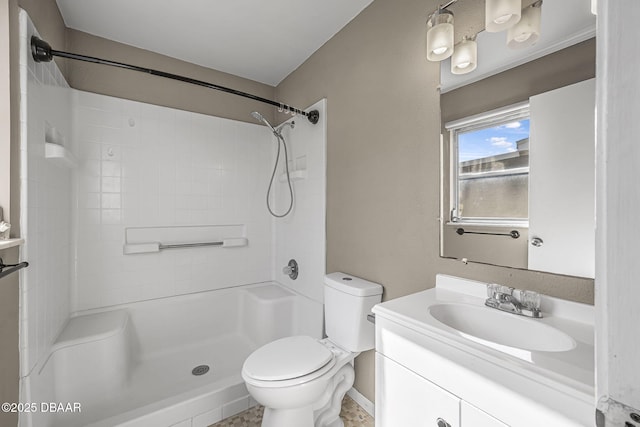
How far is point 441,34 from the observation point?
1.14m

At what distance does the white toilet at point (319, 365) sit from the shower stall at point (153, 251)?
0.39m

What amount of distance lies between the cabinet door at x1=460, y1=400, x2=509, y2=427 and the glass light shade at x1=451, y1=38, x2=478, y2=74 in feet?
4.01

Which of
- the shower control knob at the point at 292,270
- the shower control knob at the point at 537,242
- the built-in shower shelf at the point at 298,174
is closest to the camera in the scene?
the shower control knob at the point at 537,242

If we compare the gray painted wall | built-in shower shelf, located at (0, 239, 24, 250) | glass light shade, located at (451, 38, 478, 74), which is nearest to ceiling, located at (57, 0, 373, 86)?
the gray painted wall

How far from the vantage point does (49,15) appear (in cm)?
150

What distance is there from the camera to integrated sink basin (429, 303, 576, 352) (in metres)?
0.81

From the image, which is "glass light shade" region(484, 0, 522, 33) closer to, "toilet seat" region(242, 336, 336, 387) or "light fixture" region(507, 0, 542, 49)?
"light fixture" region(507, 0, 542, 49)

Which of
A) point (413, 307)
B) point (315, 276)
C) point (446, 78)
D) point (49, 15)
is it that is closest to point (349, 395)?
point (315, 276)

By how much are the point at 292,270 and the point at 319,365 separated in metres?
1.01

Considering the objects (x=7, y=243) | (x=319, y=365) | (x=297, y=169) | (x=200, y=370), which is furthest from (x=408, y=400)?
(x=297, y=169)

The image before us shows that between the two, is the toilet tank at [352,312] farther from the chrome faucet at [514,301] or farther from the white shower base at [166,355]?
the chrome faucet at [514,301]

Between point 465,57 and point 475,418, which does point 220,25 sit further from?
point 475,418

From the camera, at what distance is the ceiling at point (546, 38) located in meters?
0.86

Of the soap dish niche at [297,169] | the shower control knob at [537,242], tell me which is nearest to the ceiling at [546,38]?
the shower control knob at [537,242]
